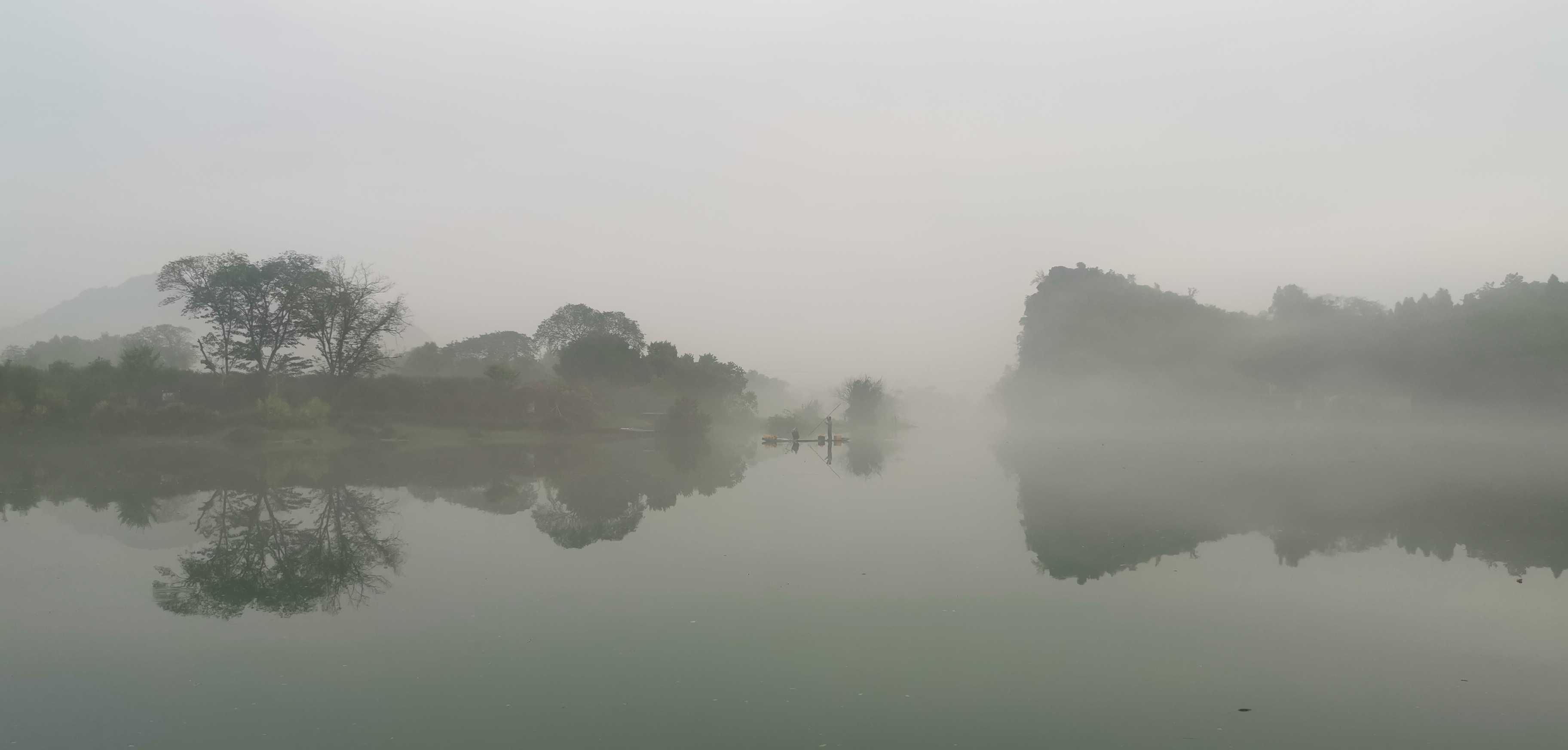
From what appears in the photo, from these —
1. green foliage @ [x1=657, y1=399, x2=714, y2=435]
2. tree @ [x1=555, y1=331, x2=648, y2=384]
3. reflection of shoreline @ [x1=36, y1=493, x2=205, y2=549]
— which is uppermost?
tree @ [x1=555, y1=331, x2=648, y2=384]

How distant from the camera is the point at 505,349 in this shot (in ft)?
269

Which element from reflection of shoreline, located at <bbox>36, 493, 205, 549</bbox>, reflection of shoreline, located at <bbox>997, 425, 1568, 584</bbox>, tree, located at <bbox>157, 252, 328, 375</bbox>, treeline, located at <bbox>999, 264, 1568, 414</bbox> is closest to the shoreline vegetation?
tree, located at <bbox>157, 252, 328, 375</bbox>

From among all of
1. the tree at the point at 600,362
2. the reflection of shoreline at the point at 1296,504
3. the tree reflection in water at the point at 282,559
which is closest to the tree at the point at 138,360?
the tree reflection in water at the point at 282,559

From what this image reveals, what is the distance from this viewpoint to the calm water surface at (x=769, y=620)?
21.2 ft

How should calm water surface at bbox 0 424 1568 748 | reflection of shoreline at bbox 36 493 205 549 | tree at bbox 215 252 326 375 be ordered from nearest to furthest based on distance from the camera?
calm water surface at bbox 0 424 1568 748 < reflection of shoreline at bbox 36 493 205 549 < tree at bbox 215 252 326 375

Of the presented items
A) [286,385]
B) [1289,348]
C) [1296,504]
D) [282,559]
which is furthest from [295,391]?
[1289,348]

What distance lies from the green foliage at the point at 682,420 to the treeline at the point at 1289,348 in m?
51.3

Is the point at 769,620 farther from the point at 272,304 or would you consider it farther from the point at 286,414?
the point at 272,304

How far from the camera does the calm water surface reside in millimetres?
6473

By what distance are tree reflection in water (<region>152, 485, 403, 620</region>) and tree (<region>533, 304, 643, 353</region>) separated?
2504 inches

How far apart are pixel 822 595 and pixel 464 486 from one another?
48.3 feet

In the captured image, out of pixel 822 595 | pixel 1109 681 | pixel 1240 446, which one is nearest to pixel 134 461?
pixel 822 595

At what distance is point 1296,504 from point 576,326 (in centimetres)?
7255

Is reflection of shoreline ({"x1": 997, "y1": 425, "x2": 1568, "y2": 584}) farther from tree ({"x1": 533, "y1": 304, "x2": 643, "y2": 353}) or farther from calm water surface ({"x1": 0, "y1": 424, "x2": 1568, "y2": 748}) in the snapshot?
tree ({"x1": 533, "y1": 304, "x2": 643, "y2": 353})
